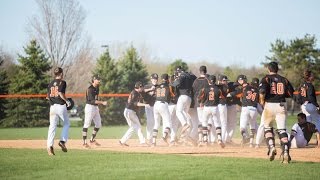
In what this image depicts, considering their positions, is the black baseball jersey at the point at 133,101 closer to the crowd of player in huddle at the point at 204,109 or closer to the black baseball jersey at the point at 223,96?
the crowd of player in huddle at the point at 204,109

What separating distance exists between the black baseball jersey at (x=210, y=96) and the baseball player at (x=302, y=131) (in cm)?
289

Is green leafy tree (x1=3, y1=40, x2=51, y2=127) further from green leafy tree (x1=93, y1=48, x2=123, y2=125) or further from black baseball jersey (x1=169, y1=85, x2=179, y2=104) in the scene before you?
black baseball jersey (x1=169, y1=85, x2=179, y2=104)

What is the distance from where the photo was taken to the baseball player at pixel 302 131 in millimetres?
18062

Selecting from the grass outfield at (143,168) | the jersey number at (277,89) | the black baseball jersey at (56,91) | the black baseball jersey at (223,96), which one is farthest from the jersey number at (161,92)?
the jersey number at (277,89)

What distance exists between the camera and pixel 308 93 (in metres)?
18.0

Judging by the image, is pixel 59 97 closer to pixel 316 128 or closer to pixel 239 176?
pixel 239 176

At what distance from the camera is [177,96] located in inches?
762

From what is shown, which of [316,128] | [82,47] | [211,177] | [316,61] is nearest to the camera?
[211,177]

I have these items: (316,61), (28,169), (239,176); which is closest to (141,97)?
(28,169)

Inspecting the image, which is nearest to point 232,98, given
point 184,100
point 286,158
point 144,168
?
point 184,100

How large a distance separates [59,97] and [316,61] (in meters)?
44.0

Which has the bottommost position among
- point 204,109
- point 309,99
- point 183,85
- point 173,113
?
point 173,113

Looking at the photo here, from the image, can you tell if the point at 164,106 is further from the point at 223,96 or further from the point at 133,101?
the point at 223,96

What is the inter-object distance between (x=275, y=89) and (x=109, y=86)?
32243 millimetres
